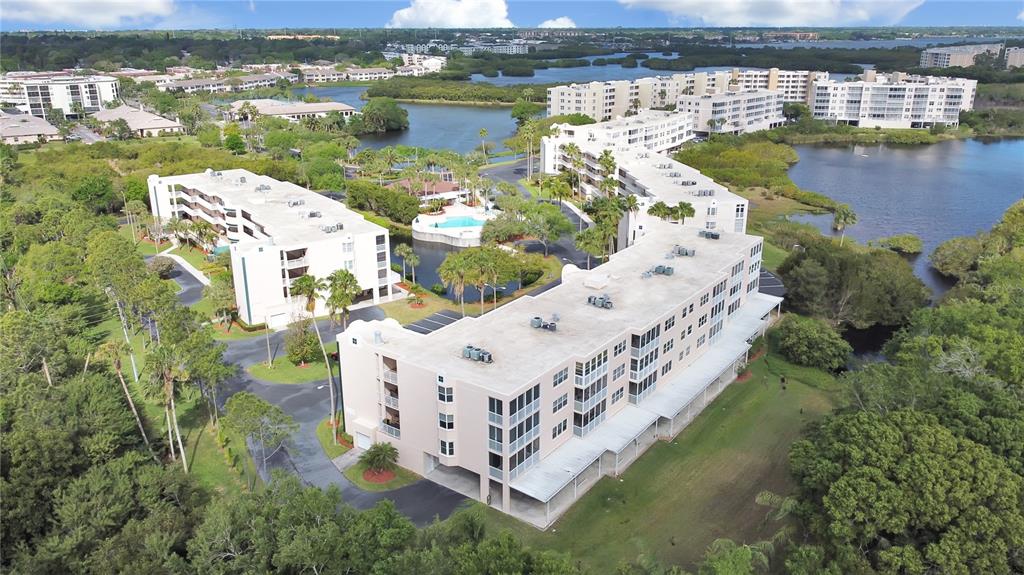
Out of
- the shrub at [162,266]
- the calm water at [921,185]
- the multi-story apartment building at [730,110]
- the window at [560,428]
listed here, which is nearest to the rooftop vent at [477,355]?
the window at [560,428]

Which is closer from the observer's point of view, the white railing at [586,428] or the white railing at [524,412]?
the white railing at [524,412]

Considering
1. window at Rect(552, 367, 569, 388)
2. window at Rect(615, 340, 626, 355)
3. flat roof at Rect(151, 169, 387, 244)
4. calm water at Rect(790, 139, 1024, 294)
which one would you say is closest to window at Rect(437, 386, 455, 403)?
window at Rect(552, 367, 569, 388)

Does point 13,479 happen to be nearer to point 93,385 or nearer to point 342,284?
point 93,385

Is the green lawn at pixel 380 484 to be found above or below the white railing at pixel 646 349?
below

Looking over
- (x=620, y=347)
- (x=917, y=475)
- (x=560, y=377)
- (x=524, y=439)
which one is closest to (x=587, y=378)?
(x=560, y=377)

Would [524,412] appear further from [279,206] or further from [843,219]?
[843,219]

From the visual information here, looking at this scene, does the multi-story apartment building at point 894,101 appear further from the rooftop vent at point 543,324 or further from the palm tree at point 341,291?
the rooftop vent at point 543,324

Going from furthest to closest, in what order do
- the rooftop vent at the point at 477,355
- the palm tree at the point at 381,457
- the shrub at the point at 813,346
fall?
the shrub at the point at 813,346, the palm tree at the point at 381,457, the rooftop vent at the point at 477,355
